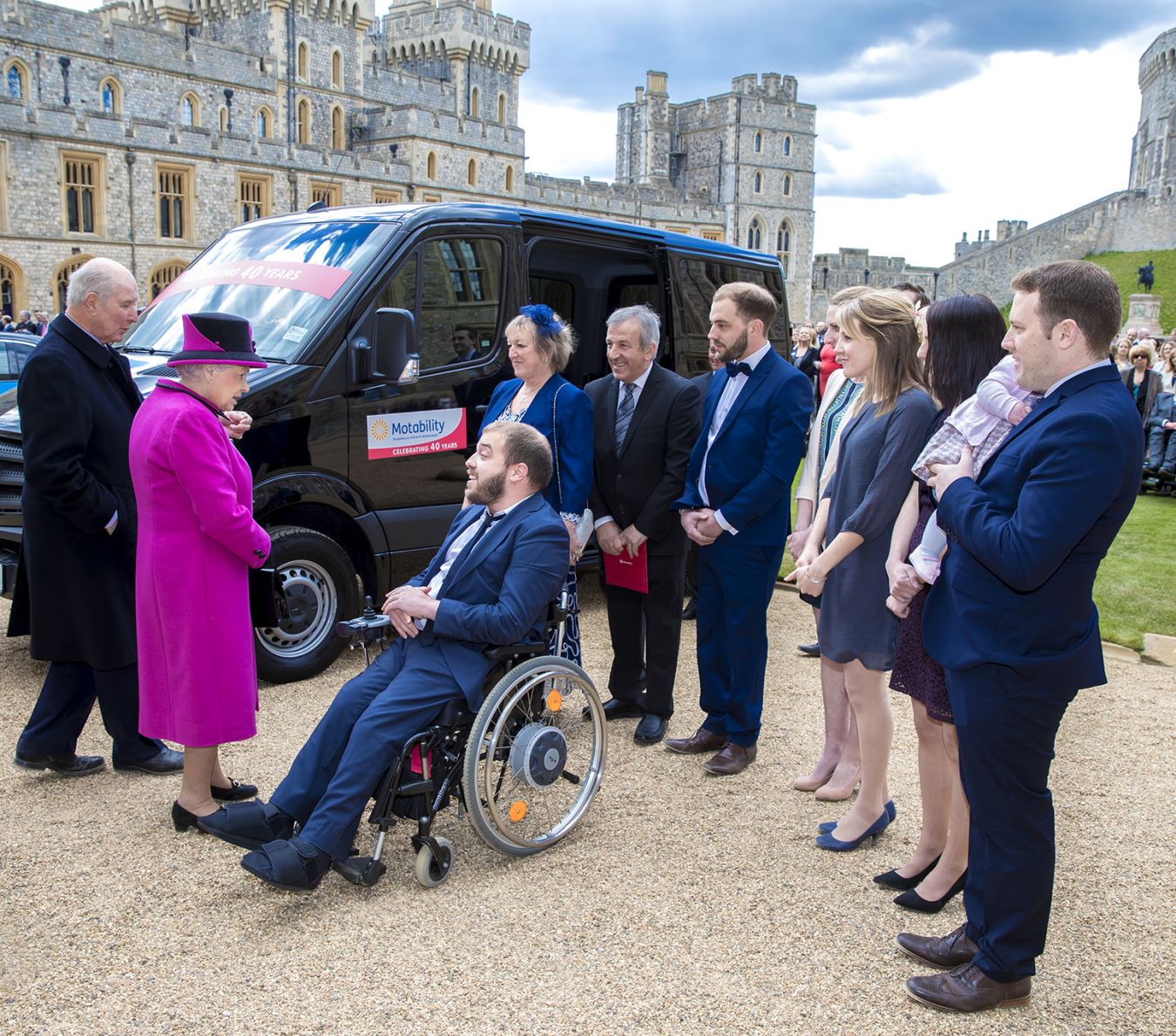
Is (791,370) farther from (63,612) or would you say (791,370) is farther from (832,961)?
(63,612)

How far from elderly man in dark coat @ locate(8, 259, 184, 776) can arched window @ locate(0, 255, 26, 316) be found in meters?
28.8

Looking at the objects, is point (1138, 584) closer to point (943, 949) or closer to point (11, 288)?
point (943, 949)

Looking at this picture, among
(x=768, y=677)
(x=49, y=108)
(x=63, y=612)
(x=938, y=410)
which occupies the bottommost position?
(x=768, y=677)

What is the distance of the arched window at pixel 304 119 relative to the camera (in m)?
42.3

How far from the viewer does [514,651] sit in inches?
141

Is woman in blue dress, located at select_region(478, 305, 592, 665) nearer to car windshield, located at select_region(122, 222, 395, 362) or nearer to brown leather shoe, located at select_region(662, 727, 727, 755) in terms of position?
brown leather shoe, located at select_region(662, 727, 727, 755)

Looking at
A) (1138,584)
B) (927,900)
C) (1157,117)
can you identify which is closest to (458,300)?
(927,900)

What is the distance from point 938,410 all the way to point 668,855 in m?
1.85

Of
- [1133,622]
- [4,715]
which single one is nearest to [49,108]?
[4,715]

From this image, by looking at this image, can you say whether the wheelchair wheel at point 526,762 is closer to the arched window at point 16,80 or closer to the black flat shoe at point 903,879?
the black flat shoe at point 903,879

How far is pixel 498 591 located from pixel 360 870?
104 centimetres

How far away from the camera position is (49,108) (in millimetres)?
28047

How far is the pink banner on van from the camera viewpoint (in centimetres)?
548

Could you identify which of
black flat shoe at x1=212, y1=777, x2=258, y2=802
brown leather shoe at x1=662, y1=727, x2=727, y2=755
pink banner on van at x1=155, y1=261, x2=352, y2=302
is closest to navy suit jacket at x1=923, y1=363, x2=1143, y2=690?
brown leather shoe at x1=662, y1=727, x2=727, y2=755
